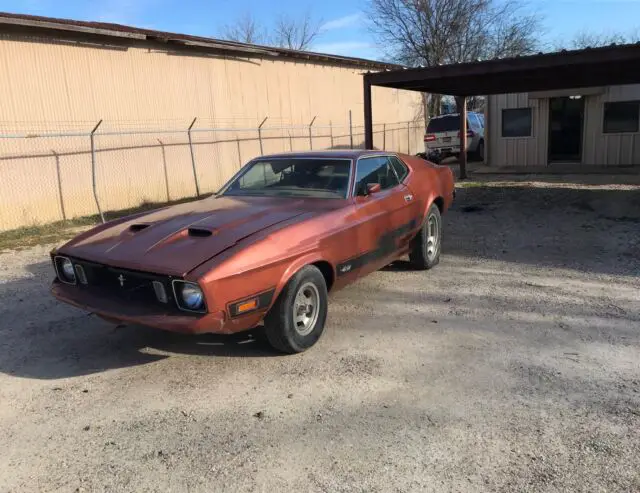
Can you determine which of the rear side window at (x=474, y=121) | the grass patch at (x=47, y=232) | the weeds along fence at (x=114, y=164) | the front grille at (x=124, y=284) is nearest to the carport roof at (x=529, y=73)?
the weeds along fence at (x=114, y=164)

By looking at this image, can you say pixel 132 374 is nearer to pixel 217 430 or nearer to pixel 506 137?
pixel 217 430

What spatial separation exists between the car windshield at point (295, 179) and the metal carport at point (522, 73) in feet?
20.0

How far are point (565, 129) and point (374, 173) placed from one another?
51.6 ft

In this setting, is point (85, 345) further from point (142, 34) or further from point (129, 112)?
point (142, 34)

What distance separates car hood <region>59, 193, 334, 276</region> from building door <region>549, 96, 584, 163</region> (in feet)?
52.7

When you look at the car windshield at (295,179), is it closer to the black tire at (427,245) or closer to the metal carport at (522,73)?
the black tire at (427,245)

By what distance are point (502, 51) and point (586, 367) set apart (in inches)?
1357

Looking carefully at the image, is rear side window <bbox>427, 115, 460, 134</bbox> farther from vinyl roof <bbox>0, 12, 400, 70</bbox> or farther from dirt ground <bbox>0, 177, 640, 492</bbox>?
dirt ground <bbox>0, 177, 640, 492</bbox>

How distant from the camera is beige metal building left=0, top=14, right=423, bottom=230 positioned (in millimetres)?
11047

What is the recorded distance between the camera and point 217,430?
3.21m

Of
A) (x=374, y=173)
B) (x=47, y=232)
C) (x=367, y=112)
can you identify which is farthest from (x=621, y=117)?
(x=47, y=232)

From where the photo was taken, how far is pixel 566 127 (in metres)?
18.8

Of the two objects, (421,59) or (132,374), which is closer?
(132,374)

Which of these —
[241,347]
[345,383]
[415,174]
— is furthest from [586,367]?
[415,174]
